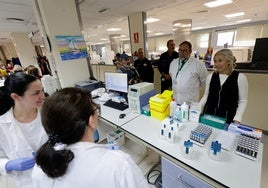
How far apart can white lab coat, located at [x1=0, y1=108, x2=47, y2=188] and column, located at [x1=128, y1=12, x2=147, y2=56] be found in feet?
12.3

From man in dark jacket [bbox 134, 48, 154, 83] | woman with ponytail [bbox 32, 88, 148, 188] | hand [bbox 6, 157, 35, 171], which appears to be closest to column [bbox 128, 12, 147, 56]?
man in dark jacket [bbox 134, 48, 154, 83]

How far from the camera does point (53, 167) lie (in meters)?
0.51

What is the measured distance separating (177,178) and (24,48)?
8.19 meters

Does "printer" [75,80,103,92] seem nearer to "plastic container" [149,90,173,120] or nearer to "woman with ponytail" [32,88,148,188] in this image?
"plastic container" [149,90,173,120]

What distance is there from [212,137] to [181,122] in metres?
0.30

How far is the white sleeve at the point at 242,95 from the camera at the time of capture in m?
1.34

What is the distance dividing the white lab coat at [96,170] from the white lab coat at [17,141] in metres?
0.65

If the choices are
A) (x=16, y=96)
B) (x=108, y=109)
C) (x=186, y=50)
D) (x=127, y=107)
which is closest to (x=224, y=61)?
(x=186, y=50)

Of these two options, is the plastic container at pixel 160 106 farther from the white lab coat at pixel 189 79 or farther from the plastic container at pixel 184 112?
the white lab coat at pixel 189 79

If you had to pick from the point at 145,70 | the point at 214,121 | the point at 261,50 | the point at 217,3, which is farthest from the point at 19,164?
the point at 217,3

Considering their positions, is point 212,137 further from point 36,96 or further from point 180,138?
point 36,96

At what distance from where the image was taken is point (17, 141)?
102 centimetres

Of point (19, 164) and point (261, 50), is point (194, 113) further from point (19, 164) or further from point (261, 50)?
point (261, 50)

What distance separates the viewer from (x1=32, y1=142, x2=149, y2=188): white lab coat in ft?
1.66
